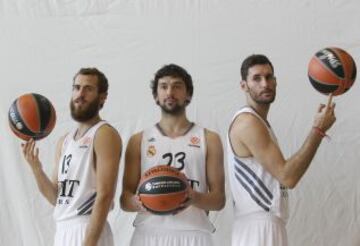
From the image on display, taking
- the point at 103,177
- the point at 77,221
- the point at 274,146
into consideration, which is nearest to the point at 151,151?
the point at 103,177

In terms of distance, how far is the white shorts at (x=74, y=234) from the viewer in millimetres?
2230

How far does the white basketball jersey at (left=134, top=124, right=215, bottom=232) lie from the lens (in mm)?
2305

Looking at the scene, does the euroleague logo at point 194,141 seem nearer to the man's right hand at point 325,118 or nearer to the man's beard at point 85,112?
the man's beard at point 85,112

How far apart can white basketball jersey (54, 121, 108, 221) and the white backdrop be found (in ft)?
2.13

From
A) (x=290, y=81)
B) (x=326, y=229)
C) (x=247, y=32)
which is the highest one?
A: (x=247, y=32)

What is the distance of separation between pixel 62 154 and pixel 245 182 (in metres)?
0.74

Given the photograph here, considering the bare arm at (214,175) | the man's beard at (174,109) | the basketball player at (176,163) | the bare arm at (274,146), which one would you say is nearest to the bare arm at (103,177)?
the basketball player at (176,163)

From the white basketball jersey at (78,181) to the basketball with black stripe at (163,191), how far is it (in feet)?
0.84

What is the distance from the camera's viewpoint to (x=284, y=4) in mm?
3004

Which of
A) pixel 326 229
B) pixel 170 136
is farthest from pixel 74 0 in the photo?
pixel 326 229

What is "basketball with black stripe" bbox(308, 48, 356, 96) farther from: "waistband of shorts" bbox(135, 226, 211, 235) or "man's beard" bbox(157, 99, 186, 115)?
"waistband of shorts" bbox(135, 226, 211, 235)

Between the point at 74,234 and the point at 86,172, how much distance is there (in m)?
0.24

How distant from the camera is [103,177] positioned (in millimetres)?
2199

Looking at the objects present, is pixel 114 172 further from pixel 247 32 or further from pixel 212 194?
pixel 247 32
